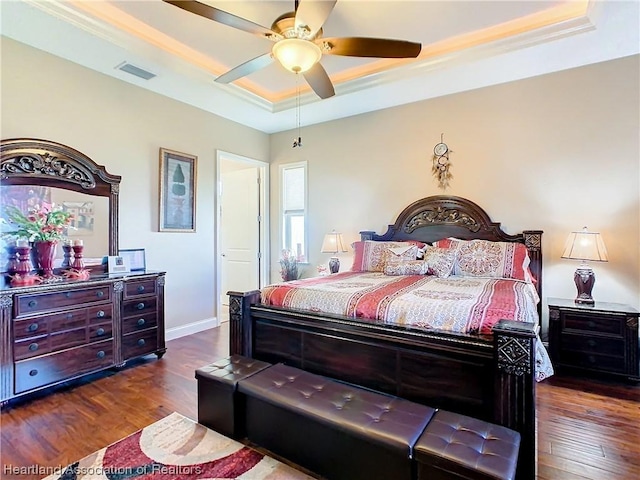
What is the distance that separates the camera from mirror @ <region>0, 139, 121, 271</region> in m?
2.90

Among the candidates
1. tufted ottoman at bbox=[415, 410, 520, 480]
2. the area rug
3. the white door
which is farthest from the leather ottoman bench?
the white door

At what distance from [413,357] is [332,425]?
65cm

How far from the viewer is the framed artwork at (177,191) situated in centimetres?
410

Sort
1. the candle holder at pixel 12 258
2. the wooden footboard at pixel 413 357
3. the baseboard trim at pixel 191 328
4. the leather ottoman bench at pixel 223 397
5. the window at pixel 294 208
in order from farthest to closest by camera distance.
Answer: the window at pixel 294 208
the baseboard trim at pixel 191 328
the candle holder at pixel 12 258
the leather ottoman bench at pixel 223 397
the wooden footboard at pixel 413 357

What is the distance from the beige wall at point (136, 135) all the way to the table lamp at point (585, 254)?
415 cm

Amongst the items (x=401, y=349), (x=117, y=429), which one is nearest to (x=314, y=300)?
(x=401, y=349)

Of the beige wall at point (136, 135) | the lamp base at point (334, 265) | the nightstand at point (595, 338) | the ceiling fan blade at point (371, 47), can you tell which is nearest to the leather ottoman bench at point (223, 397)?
the beige wall at point (136, 135)

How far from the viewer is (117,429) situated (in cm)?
224

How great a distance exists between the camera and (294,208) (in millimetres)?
5512

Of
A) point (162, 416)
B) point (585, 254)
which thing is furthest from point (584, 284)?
A: point (162, 416)

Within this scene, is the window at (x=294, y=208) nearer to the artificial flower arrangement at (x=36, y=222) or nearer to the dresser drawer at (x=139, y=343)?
the dresser drawer at (x=139, y=343)

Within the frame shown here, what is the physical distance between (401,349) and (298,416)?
2.32ft

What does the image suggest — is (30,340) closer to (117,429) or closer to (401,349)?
(117,429)

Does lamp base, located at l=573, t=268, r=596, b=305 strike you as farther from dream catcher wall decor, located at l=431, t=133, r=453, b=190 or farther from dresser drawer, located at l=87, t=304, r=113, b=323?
dresser drawer, located at l=87, t=304, r=113, b=323
